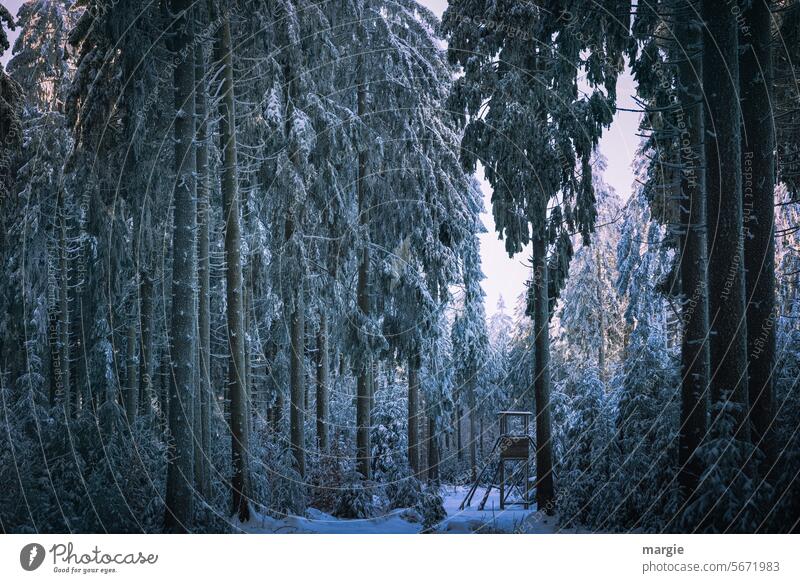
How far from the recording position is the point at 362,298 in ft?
58.3

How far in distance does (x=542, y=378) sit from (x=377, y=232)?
22.3 ft

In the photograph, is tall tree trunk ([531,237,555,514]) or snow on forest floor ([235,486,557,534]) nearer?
snow on forest floor ([235,486,557,534])

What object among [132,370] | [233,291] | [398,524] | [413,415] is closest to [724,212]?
[233,291]

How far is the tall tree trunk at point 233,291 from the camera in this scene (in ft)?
40.2

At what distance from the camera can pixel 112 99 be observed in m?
10.8

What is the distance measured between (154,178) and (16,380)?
7571 millimetres

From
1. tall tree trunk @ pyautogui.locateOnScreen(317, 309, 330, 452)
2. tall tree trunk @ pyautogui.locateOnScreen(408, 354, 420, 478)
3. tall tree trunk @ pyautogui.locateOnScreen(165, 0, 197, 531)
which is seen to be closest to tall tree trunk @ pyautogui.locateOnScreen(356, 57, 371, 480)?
tall tree trunk @ pyautogui.locateOnScreen(408, 354, 420, 478)

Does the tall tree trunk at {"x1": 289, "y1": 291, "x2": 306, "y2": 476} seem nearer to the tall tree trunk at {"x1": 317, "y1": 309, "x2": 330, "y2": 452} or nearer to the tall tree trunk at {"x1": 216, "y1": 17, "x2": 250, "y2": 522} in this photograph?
the tall tree trunk at {"x1": 317, "y1": 309, "x2": 330, "y2": 452}

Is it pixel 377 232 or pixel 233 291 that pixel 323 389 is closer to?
pixel 377 232

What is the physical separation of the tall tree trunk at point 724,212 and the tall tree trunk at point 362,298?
936 centimetres

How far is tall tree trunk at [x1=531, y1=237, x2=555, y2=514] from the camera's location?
1279cm

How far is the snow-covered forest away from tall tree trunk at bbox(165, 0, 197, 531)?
0.04m

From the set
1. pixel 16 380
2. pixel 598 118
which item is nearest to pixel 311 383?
pixel 16 380

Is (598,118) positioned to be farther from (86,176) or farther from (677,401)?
(86,176)
